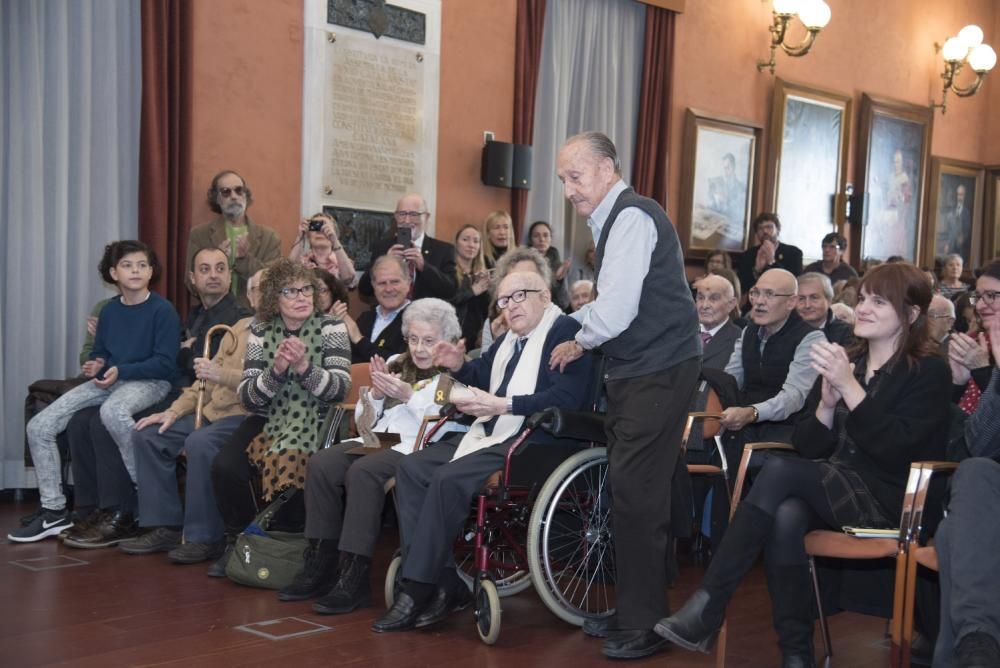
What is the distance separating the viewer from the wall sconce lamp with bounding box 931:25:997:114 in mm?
10875

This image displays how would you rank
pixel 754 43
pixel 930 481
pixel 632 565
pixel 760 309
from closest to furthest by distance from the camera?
pixel 930 481 → pixel 632 565 → pixel 760 309 → pixel 754 43

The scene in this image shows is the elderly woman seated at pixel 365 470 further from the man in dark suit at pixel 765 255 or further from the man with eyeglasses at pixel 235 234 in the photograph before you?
the man in dark suit at pixel 765 255

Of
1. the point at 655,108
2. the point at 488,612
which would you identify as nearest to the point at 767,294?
the point at 488,612

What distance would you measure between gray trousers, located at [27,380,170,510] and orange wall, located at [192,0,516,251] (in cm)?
152

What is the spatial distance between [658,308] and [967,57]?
9.13 meters

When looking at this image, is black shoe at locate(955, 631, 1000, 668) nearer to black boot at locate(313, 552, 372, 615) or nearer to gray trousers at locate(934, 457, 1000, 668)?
gray trousers at locate(934, 457, 1000, 668)

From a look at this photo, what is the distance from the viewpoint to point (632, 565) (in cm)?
331

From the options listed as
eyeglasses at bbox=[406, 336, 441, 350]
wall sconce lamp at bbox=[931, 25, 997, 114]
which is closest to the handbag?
eyeglasses at bbox=[406, 336, 441, 350]

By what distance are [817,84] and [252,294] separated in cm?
676

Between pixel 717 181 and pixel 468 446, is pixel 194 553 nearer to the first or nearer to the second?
pixel 468 446

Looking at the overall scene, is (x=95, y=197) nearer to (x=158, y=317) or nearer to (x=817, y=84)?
(x=158, y=317)

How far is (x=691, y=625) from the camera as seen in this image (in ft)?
9.75

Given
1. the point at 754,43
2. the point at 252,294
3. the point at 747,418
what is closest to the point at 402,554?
the point at 747,418

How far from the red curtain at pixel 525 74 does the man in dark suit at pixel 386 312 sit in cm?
269
